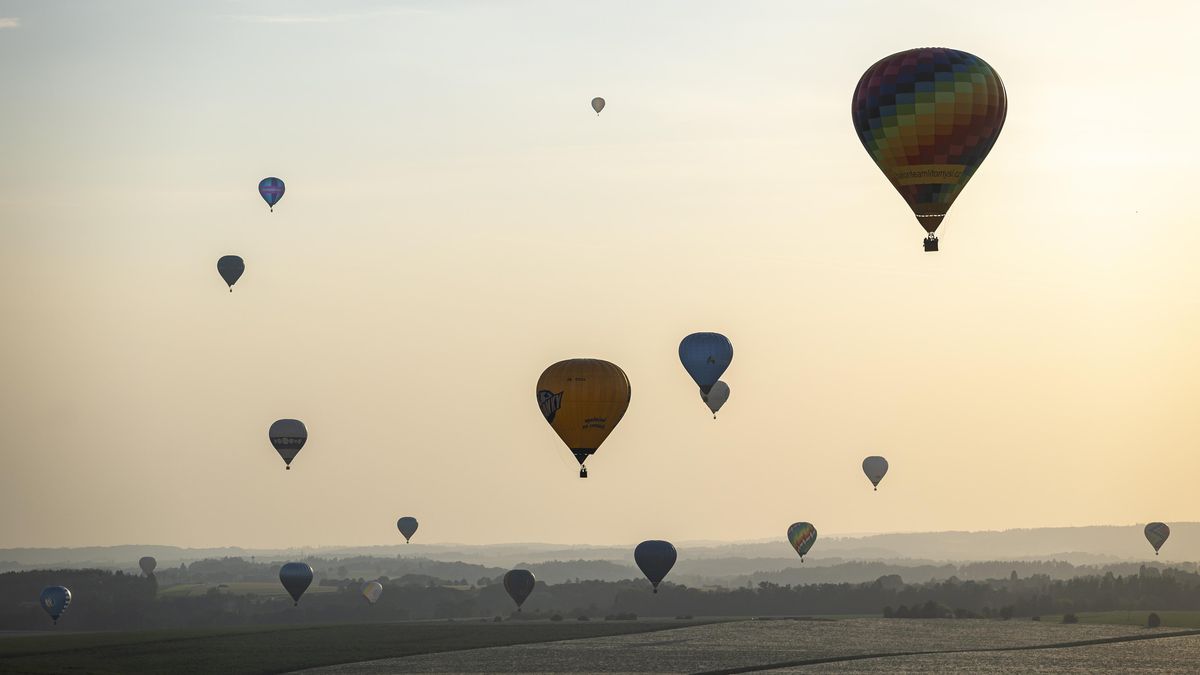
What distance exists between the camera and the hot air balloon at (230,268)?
435 feet

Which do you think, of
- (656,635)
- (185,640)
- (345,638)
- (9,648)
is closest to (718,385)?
(656,635)

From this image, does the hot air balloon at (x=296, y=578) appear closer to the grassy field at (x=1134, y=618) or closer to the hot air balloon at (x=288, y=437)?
the hot air balloon at (x=288, y=437)

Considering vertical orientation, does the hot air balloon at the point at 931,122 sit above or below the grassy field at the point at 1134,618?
above

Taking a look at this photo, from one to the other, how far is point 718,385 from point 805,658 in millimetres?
40940

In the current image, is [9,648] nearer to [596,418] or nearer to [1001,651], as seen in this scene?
[596,418]

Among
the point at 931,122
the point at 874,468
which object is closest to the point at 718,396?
the point at 874,468

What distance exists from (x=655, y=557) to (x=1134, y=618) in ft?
195

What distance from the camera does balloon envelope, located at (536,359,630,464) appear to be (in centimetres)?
10256

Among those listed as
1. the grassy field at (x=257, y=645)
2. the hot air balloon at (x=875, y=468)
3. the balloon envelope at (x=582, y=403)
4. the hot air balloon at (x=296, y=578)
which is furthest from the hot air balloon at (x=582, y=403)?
the hot air balloon at (x=296, y=578)

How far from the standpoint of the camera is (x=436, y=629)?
514 ft

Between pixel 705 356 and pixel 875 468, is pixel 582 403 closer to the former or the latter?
pixel 705 356

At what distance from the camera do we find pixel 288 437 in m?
149

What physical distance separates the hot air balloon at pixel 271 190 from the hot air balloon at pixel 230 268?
6560mm

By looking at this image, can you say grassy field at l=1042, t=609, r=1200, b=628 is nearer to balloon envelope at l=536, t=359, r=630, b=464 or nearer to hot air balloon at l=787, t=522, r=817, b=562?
hot air balloon at l=787, t=522, r=817, b=562
